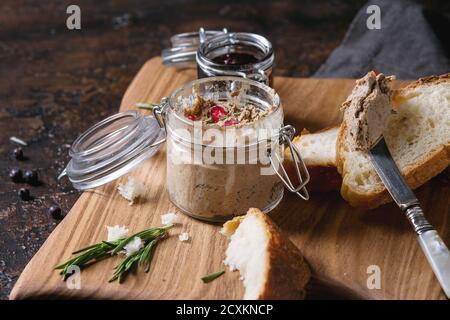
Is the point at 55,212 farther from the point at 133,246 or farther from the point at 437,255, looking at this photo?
the point at 437,255

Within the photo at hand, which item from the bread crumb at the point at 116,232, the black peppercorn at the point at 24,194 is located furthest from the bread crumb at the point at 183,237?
the black peppercorn at the point at 24,194

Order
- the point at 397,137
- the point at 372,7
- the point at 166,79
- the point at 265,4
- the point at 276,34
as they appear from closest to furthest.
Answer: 1. the point at 397,137
2. the point at 166,79
3. the point at 372,7
4. the point at 276,34
5. the point at 265,4

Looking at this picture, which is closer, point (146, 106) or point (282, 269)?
point (282, 269)

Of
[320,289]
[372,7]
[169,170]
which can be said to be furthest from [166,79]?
[320,289]

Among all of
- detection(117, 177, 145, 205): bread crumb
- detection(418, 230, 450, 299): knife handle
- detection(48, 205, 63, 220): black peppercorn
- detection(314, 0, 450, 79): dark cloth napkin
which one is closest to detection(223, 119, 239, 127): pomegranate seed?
detection(117, 177, 145, 205): bread crumb

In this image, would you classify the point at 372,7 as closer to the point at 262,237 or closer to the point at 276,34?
the point at 276,34

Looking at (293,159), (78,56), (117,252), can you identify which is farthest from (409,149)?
(78,56)

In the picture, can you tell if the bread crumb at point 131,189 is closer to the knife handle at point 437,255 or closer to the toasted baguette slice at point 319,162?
the toasted baguette slice at point 319,162
